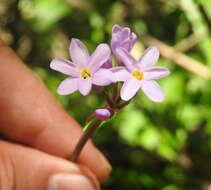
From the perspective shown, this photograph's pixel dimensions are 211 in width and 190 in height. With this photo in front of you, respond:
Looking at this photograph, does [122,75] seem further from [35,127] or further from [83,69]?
[35,127]

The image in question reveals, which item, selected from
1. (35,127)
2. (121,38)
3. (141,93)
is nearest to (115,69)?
(121,38)

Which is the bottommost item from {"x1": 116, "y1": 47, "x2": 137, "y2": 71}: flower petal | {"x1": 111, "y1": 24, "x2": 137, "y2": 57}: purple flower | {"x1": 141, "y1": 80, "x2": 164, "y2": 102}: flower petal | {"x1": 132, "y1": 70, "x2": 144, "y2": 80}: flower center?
{"x1": 141, "y1": 80, "x2": 164, "y2": 102}: flower petal

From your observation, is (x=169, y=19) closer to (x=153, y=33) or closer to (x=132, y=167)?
(x=153, y=33)

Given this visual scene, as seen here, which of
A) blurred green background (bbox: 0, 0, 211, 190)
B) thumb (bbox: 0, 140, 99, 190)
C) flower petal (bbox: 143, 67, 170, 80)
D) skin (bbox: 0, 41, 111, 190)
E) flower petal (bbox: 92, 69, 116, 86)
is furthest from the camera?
blurred green background (bbox: 0, 0, 211, 190)

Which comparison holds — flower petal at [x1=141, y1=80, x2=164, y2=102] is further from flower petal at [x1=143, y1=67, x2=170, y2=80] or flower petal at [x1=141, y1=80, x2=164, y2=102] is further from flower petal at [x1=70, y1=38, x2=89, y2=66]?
flower petal at [x1=70, y1=38, x2=89, y2=66]

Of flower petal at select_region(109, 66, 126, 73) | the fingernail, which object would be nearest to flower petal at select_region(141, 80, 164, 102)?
flower petal at select_region(109, 66, 126, 73)

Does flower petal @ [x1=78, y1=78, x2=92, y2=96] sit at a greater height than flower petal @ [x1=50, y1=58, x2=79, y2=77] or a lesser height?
lesser

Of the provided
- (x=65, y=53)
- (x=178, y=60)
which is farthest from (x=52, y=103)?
(x=65, y=53)

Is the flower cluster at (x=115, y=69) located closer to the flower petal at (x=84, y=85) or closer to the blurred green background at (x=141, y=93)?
the flower petal at (x=84, y=85)

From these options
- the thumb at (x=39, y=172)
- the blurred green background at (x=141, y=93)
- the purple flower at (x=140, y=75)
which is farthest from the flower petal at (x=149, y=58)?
the blurred green background at (x=141, y=93)
